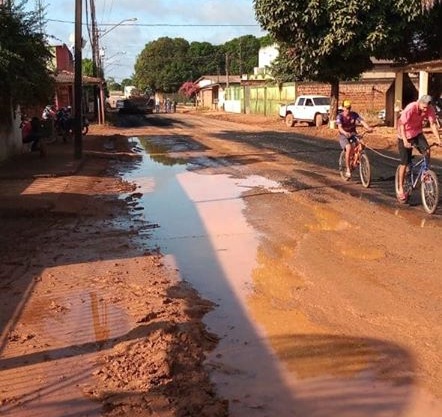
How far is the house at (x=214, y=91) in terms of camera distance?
77537 mm

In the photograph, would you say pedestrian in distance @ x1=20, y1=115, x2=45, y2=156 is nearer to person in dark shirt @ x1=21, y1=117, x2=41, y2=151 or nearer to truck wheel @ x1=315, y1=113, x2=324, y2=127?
person in dark shirt @ x1=21, y1=117, x2=41, y2=151

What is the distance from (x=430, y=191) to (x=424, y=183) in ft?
0.68

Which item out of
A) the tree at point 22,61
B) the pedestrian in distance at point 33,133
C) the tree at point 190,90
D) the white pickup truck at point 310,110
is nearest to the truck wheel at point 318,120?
the white pickup truck at point 310,110

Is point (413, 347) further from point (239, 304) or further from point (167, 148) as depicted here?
point (167, 148)

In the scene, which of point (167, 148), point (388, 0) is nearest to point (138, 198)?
point (167, 148)

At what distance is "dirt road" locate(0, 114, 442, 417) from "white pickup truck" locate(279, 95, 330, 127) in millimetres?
24235

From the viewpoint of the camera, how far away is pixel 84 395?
4145 millimetres

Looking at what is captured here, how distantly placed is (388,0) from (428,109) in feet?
59.2

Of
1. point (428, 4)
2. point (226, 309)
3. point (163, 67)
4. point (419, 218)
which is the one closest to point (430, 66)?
point (428, 4)

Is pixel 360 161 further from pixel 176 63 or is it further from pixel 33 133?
pixel 176 63

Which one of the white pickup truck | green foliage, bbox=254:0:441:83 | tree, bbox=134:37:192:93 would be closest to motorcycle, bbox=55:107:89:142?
green foliage, bbox=254:0:441:83

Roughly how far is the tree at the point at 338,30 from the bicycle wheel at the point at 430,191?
1763 centimetres

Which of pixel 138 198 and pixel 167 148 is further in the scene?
pixel 167 148

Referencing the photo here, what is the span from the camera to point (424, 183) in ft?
32.4
